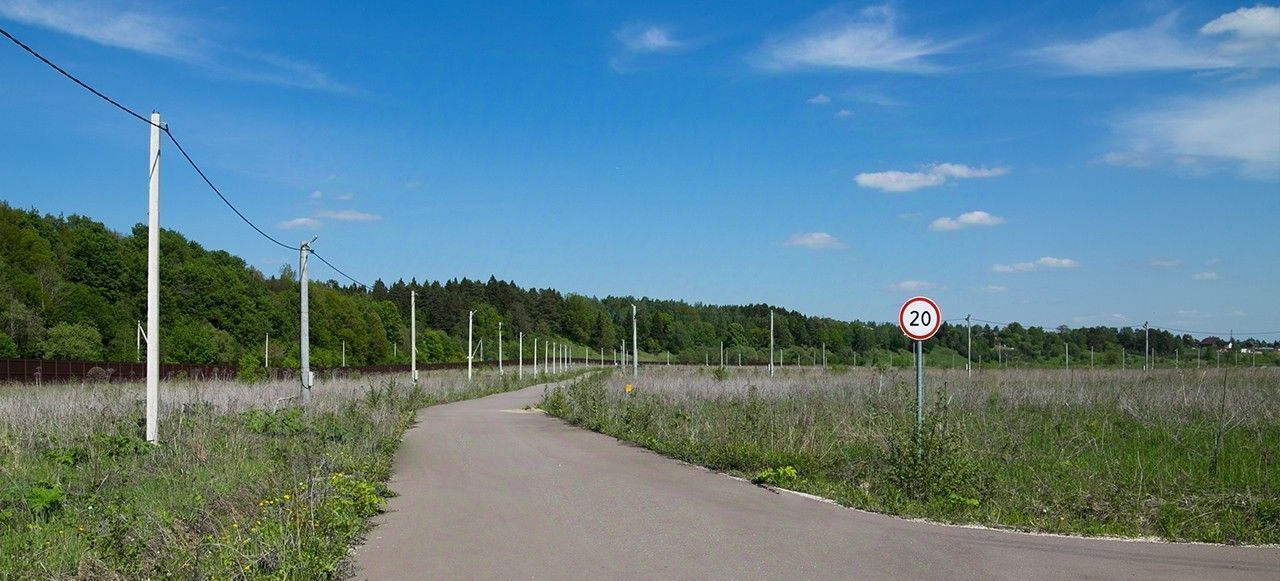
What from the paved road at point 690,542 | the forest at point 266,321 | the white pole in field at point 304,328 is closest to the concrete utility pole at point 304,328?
the white pole in field at point 304,328

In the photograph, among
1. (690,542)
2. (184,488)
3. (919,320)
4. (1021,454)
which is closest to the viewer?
(690,542)

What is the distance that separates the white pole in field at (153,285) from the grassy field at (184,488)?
585 mm

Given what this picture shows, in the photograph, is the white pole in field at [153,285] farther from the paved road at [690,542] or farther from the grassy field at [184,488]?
the paved road at [690,542]

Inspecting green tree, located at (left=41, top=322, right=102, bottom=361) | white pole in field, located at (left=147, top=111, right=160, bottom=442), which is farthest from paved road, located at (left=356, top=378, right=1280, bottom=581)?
green tree, located at (left=41, top=322, right=102, bottom=361)

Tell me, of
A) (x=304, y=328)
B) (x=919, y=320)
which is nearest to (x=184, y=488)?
(x=919, y=320)

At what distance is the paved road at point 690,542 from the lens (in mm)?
8305

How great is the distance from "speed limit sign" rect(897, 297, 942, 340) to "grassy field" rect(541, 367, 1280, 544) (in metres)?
1.06

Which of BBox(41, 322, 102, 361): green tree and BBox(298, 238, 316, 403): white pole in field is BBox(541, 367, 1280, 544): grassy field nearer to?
BBox(298, 238, 316, 403): white pole in field

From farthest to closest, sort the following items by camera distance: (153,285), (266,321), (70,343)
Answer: (266,321)
(70,343)
(153,285)

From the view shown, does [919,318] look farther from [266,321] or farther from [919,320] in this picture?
[266,321]

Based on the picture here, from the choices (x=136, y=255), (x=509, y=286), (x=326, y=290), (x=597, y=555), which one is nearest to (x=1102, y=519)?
(x=597, y=555)

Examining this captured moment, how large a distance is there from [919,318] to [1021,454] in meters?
3.17

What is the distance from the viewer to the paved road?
830cm

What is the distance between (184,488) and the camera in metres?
12.5
